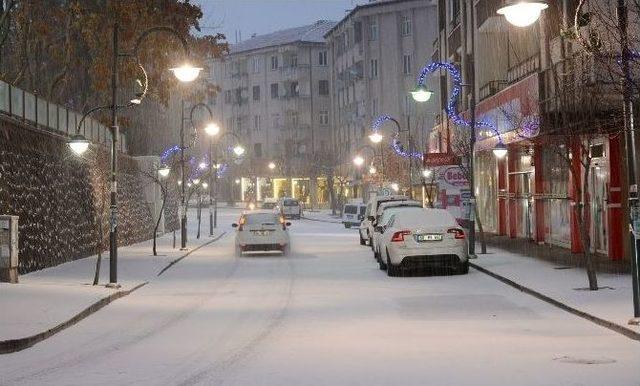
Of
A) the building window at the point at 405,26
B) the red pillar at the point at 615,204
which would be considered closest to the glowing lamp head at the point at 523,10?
the red pillar at the point at 615,204

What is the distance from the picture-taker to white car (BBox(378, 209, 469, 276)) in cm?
2581

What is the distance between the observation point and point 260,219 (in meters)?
37.1

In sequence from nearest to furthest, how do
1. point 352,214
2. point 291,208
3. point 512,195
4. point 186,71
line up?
point 186,71 < point 512,195 < point 352,214 < point 291,208

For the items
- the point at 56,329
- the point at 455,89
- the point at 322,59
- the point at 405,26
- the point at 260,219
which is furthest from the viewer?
the point at 322,59

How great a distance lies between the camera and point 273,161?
125 m

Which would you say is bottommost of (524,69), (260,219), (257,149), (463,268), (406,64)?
(463,268)

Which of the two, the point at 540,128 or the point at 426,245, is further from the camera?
the point at 540,128

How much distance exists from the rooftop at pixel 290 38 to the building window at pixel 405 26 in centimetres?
2776

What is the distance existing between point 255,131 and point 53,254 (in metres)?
99.6

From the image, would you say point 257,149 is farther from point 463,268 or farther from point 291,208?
point 463,268

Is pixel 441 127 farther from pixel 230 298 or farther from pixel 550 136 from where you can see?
pixel 230 298

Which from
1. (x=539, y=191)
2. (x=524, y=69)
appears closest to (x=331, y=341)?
(x=539, y=191)

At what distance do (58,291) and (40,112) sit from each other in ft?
33.8

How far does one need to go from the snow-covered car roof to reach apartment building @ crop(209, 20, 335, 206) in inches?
3457
